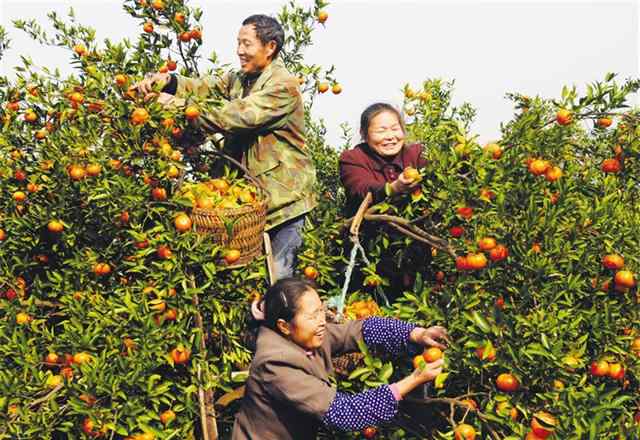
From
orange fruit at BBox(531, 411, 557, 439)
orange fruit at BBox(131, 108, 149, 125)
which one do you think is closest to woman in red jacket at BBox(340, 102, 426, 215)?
orange fruit at BBox(131, 108, 149, 125)

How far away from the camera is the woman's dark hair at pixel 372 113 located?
3768 millimetres

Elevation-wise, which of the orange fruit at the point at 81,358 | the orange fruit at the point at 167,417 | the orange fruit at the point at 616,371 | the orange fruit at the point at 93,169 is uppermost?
the orange fruit at the point at 93,169

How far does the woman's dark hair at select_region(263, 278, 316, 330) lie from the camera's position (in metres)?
2.75

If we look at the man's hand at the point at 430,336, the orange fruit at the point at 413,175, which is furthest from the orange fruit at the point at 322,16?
the man's hand at the point at 430,336

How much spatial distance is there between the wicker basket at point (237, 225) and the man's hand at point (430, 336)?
0.97 m

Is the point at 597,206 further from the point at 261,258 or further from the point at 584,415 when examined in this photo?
the point at 261,258

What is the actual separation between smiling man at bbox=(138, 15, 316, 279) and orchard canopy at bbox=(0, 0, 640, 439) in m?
0.16

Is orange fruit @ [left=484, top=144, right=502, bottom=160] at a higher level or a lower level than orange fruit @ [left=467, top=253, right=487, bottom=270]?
higher

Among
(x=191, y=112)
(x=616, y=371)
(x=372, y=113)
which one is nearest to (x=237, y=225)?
(x=191, y=112)

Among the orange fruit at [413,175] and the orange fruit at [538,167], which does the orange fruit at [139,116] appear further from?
the orange fruit at [538,167]

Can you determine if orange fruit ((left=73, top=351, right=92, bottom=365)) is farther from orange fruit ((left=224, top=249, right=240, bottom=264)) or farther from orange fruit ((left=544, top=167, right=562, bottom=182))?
orange fruit ((left=544, top=167, right=562, bottom=182))

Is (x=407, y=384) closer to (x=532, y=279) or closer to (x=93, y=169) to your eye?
(x=532, y=279)

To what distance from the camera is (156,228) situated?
10.7ft

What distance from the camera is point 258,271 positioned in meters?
3.63
